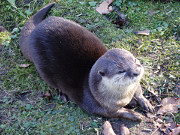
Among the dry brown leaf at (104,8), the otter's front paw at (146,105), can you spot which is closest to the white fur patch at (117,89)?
the otter's front paw at (146,105)

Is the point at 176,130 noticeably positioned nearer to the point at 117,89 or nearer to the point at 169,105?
the point at 169,105

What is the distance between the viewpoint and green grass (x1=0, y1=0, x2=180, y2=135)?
91.0 inches

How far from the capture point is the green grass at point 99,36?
2.31 metres

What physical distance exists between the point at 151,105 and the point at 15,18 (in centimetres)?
202

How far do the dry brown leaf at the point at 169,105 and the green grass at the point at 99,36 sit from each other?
0.25 ft

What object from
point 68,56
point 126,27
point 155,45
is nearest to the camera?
point 68,56

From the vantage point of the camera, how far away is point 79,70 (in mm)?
2350

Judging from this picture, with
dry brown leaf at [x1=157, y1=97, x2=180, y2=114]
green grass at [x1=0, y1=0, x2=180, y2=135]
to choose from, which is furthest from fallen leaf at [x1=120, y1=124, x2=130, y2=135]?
dry brown leaf at [x1=157, y1=97, x2=180, y2=114]

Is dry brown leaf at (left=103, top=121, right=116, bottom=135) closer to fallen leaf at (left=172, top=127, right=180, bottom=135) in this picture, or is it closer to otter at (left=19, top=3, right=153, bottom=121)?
otter at (left=19, top=3, right=153, bottom=121)

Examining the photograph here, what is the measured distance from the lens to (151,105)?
2340 millimetres

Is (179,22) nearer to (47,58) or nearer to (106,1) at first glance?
(106,1)

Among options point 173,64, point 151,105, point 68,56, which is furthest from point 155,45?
point 68,56

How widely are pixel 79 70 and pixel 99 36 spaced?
74 centimetres

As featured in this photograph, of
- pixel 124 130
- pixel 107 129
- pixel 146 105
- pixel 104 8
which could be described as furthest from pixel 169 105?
pixel 104 8
